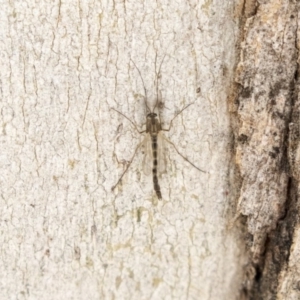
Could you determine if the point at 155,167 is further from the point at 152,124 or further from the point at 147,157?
the point at 152,124

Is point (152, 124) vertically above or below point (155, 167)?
above

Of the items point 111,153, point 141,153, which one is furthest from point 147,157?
point 111,153

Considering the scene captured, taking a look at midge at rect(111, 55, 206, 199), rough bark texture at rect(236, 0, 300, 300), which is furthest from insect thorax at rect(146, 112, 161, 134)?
rough bark texture at rect(236, 0, 300, 300)

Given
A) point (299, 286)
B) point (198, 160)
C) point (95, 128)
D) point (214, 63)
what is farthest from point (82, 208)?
point (299, 286)

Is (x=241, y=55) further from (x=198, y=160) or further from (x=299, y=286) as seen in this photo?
(x=299, y=286)

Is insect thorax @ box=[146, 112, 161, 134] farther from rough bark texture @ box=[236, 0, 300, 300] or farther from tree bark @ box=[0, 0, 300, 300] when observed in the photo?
rough bark texture @ box=[236, 0, 300, 300]
